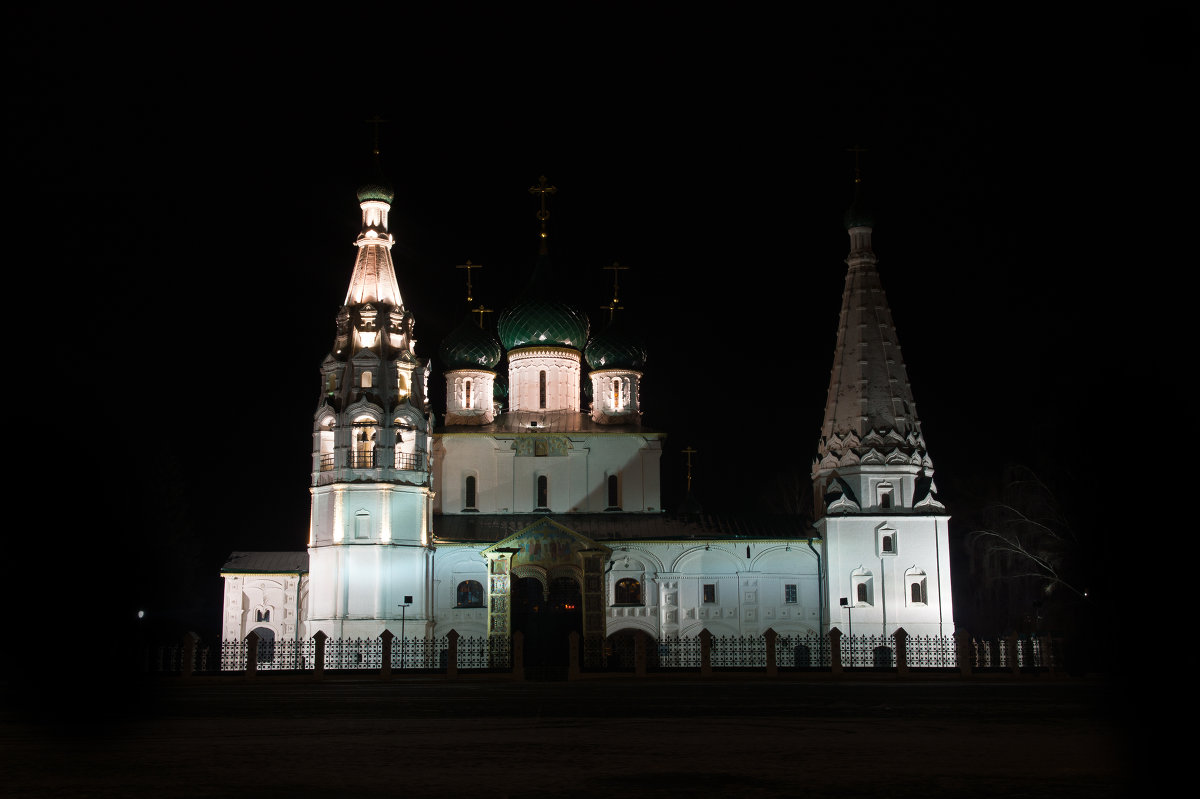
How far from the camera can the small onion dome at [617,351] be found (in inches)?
1761

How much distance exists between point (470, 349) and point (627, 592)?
32.9 ft

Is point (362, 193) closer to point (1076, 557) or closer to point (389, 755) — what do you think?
point (1076, 557)

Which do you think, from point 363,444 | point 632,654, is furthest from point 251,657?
point 632,654

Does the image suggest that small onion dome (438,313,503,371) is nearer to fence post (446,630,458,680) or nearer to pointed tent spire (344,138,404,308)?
pointed tent spire (344,138,404,308)

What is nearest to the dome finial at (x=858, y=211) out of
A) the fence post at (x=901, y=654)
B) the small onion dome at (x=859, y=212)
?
the small onion dome at (x=859, y=212)

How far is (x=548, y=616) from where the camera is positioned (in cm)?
3969

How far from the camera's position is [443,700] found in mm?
22516

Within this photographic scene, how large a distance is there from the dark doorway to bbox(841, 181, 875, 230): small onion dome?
13888 millimetres

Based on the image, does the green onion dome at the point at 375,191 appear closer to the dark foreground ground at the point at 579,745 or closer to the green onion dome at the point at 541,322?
the green onion dome at the point at 541,322

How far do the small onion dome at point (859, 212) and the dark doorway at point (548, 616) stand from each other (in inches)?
547

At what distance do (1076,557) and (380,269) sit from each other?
2123 centimetres

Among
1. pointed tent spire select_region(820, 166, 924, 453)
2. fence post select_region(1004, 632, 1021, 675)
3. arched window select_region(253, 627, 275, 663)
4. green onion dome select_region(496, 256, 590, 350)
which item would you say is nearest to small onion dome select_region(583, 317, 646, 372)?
green onion dome select_region(496, 256, 590, 350)

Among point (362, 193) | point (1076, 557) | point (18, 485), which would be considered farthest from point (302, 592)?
point (1076, 557)

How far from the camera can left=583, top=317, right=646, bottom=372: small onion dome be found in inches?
1761
